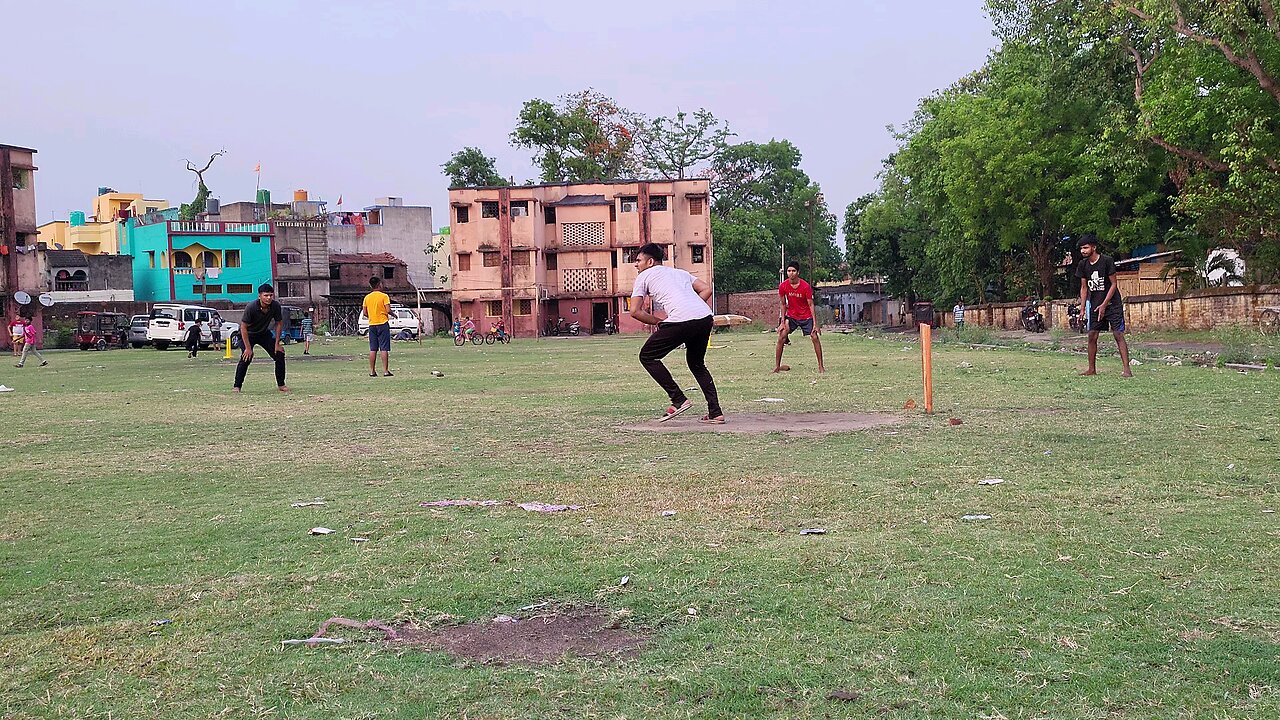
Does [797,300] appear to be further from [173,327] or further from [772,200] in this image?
[772,200]

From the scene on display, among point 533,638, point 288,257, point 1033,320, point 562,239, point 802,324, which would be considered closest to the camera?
point 533,638

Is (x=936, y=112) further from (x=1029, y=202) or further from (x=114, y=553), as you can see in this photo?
(x=114, y=553)

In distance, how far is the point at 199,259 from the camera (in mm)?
78625

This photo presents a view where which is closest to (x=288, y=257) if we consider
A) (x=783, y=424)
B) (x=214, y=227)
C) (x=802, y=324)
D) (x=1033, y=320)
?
(x=214, y=227)

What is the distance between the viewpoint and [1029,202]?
43.4m

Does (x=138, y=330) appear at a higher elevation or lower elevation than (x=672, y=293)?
lower

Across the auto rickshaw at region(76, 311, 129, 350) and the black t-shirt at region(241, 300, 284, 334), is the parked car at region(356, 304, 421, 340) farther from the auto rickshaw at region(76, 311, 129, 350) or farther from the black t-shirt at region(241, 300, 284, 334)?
the black t-shirt at region(241, 300, 284, 334)

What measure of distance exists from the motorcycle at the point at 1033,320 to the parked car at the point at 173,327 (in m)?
30.3

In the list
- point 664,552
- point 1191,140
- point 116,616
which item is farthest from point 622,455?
point 1191,140

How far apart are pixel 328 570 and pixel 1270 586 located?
11.7 ft

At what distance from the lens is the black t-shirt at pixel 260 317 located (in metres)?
17.3

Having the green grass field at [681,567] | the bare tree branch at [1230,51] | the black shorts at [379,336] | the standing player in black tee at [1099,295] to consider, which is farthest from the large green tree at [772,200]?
the green grass field at [681,567]

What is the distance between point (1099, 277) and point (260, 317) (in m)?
11.3

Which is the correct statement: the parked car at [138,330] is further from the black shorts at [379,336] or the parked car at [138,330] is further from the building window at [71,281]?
the black shorts at [379,336]
